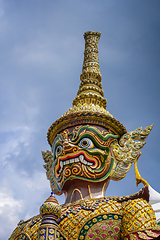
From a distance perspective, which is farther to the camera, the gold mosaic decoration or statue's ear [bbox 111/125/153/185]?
statue's ear [bbox 111/125/153/185]

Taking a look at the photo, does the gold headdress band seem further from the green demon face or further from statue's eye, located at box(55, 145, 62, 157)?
statue's eye, located at box(55, 145, 62, 157)

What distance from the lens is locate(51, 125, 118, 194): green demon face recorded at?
761cm

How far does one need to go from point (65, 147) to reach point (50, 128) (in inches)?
42.6

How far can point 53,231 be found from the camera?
18.8ft

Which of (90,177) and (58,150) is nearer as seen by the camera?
(90,177)

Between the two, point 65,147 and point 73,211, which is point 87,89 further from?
point 73,211

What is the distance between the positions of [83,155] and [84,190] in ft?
2.72

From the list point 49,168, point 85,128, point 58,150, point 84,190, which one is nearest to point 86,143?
point 85,128

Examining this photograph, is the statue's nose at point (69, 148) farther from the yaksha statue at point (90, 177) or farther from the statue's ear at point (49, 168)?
the statue's ear at point (49, 168)

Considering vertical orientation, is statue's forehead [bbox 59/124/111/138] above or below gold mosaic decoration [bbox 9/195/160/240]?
above

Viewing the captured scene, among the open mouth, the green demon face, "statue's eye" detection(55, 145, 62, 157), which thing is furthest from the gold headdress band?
the open mouth

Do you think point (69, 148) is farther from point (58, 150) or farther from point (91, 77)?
point (91, 77)

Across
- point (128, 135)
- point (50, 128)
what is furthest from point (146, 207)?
point (50, 128)

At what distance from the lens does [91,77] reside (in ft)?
32.1
